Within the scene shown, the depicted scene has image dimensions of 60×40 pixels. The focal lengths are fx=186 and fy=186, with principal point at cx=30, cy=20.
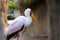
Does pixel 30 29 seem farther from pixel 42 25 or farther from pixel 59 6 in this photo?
pixel 59 6

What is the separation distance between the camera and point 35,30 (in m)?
3.32

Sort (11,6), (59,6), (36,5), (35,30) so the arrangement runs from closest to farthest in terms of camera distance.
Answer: (59,6) < (36,5) < (35,30) < (11,6)

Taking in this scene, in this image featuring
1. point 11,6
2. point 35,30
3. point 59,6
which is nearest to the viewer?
point 59,6

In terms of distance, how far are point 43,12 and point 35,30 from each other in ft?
1.23

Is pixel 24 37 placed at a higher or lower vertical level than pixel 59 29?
lower

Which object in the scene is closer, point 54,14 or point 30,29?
point 54,14

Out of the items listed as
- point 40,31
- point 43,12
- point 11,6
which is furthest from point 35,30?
point 11,6

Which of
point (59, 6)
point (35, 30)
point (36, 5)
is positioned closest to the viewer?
point (59, 6)

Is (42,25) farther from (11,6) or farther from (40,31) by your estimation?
(11,6)

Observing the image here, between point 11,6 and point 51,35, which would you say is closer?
point 51,35

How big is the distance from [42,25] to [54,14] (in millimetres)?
2324

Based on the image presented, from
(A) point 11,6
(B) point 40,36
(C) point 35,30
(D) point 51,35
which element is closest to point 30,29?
(C) point 35,30

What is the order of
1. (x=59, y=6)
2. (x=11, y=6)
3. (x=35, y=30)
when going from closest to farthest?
1. (x=59, y=6)
2. (x=35, y=30)
3. (x=11, y=6)

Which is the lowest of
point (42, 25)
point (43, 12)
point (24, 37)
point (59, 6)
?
point (24, 37)
